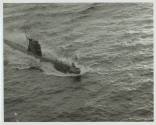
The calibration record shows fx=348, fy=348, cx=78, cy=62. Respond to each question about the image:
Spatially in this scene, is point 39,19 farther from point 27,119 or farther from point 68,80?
point 27,119

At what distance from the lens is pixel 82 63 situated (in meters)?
2.09

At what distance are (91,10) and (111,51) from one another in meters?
0.28

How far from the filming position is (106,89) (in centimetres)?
208

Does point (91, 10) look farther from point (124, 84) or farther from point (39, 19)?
point (124, 84)

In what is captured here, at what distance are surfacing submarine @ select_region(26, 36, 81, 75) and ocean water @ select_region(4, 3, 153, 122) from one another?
0.03 m

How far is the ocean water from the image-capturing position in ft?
6.81

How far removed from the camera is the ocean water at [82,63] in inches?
81.7

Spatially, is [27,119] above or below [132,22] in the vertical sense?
below

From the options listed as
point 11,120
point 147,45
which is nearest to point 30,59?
point 11,120

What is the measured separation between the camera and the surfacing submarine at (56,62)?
2.08 metres

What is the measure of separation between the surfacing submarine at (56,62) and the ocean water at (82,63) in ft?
0.08

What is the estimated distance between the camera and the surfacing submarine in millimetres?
2080

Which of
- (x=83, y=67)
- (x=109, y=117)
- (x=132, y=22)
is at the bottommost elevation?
(x=109, y=117)

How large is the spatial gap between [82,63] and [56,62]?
16cm
